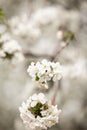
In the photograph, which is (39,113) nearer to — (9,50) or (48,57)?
(9,50)

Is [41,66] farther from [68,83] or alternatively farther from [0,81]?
[0,81]

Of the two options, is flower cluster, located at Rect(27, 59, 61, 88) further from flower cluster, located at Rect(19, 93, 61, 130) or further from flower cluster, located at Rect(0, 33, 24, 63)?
flower cluster, located at Rect(0, 33, 24, 63)

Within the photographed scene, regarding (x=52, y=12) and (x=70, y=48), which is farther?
(x=70, y=48)

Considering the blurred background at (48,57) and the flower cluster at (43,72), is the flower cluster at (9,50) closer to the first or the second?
the flower cluster at (43,72)

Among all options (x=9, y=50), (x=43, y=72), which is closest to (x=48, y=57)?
(x=9, y=50)

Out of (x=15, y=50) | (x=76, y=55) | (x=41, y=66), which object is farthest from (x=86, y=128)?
(x=41, y=66)

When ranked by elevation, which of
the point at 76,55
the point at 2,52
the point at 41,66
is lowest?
the point at 41,66
